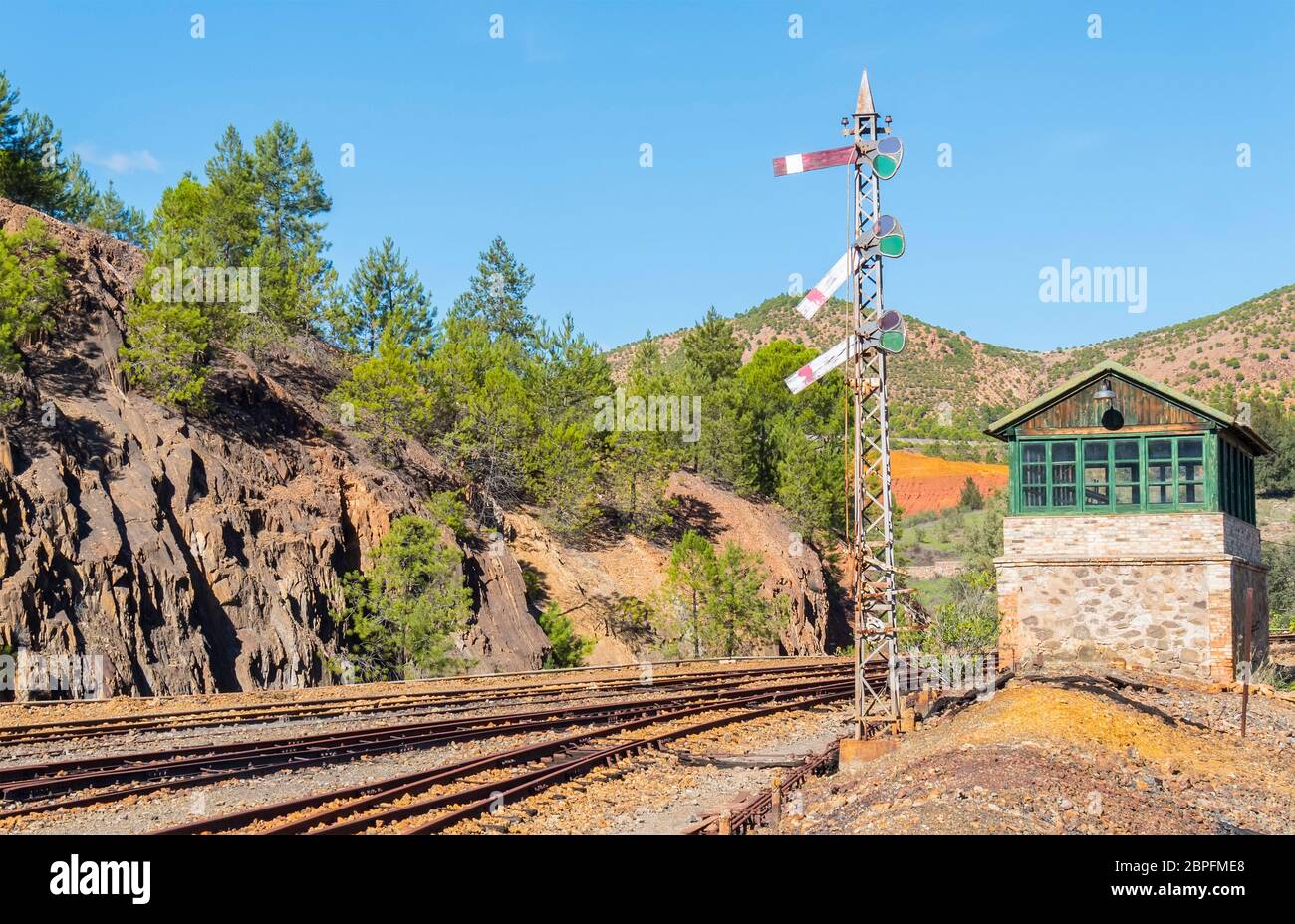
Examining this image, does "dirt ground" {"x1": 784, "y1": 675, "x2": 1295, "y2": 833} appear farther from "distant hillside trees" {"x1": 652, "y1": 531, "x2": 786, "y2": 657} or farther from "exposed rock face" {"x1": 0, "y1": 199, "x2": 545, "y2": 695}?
"distant hillside trees" {"x1": 652, "y1": 531, "x2": 786, "y2": 657}

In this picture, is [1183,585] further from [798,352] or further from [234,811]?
[798,352]

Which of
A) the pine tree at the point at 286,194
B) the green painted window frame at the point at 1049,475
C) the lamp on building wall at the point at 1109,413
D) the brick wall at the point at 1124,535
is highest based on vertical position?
the pine tree at the point at 286,194

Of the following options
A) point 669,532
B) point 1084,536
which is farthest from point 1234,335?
point 1084,536

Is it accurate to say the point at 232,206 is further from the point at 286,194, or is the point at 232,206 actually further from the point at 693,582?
the point at 693,582

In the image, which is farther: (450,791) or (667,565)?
(667,565)

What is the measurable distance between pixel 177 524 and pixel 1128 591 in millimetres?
24355

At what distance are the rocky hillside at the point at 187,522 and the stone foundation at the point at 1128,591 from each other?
16769 mm

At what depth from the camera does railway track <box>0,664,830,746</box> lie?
19.5 meters

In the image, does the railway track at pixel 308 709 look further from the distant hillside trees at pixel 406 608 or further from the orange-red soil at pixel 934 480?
the orange-red soil at pixel 934 480

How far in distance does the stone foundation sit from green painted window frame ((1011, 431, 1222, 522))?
40 cm

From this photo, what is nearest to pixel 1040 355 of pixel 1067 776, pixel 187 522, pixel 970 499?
pixel 970 499

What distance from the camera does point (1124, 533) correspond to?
27.4 metres

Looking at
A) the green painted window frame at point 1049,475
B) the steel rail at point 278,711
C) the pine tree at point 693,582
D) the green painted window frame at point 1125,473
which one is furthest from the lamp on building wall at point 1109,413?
the pine tree at point 693,582

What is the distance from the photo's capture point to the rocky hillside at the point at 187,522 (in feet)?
92.9
